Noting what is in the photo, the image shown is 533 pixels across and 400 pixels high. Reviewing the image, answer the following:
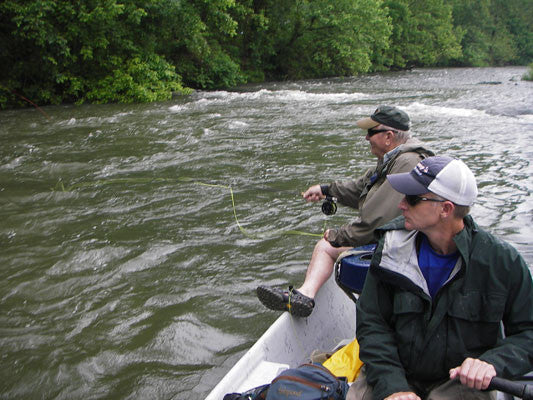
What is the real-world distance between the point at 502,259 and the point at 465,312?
268mm

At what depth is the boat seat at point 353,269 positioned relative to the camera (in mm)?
3021

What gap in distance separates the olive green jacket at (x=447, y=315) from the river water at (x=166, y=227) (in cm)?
167

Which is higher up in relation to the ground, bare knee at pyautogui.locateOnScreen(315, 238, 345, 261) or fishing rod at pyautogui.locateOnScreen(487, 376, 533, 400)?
fishing rod at pyautogui.locateOnScreen(487, 376, 533, 400)

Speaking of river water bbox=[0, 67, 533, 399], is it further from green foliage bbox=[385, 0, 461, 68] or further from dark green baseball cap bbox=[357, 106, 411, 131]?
green foliage bbox=[385, 0, 461, 68]

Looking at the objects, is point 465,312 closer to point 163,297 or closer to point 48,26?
point 163,297

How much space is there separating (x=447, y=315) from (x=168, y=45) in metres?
20.6

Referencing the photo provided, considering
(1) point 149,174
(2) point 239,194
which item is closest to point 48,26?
(1) point 149,174

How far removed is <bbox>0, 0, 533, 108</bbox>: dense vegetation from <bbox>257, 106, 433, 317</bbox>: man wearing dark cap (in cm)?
1219

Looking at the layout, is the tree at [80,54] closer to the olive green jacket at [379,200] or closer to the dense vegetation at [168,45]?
the dense vegetation at [168,45]

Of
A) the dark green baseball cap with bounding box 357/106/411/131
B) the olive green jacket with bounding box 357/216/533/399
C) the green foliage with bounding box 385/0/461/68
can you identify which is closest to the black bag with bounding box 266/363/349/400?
the olive green jacket with bounding box 357/216/533/399

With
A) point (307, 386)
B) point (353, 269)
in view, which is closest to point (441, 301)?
point (307, 386)

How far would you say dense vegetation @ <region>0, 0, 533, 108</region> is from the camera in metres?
15.9

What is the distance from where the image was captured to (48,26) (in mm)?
15102

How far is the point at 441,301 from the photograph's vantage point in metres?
2.12
